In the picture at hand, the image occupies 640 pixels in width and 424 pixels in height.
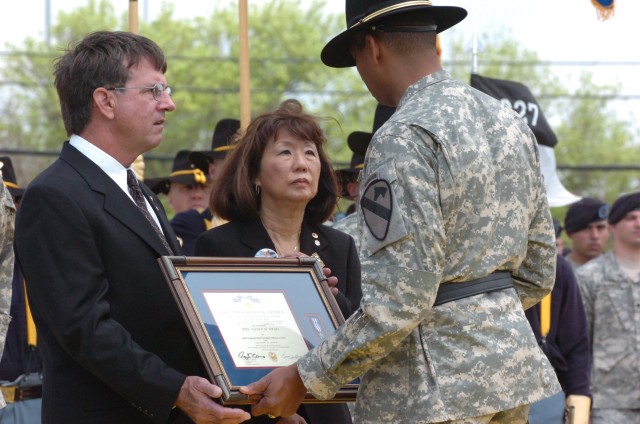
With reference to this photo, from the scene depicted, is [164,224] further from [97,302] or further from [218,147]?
[218,147]

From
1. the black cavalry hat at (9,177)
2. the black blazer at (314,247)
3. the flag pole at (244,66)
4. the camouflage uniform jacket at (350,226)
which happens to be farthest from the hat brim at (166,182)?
the black blazer at (314,247)

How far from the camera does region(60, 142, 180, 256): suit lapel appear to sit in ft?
14.3

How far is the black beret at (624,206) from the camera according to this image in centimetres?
939

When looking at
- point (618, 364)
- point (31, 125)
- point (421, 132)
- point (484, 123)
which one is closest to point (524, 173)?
point (484, 123)

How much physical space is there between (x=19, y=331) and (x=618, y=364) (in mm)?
4615

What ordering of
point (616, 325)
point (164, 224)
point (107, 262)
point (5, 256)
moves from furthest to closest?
1. point (616, 325)
2. point (5, 256)
3. point (164, 224)
4. point (107, 262)

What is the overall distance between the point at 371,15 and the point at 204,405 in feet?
4.93

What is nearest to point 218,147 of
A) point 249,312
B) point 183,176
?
point 183,176

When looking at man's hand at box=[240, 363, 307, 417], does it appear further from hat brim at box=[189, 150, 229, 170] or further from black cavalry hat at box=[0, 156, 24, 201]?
hat brim at box=[189, 150, 229, 170]

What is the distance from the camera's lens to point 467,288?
398 centimetres

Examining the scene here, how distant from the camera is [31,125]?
38.2 metres

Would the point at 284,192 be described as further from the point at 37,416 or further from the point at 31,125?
the point at 31,125

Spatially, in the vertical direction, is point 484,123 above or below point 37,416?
above

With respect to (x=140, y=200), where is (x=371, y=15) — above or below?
above
